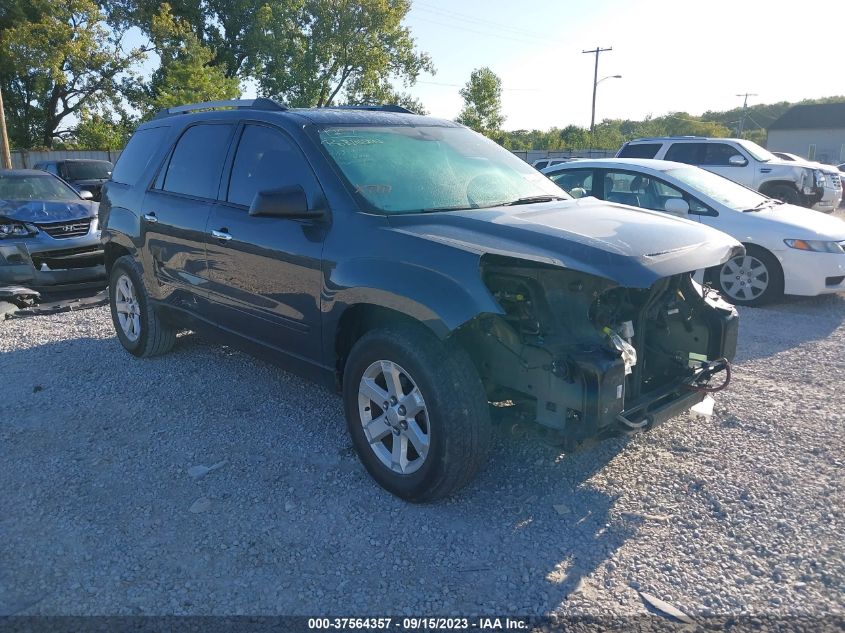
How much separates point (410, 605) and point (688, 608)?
3.57 feet

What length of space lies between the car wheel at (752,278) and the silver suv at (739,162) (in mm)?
6253

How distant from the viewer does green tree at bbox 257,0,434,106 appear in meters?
32.2

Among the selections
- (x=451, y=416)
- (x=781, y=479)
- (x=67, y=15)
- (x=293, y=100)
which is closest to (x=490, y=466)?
(x=451, y=416)

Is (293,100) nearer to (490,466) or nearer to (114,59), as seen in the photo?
(114,59)

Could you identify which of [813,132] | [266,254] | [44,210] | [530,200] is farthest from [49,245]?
[813,132]

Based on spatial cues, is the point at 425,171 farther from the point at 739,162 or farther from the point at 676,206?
the point at 739,162

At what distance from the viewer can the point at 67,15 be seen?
2597 centimetres

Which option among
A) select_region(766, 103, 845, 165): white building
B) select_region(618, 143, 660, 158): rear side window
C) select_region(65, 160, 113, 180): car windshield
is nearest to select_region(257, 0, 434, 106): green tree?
select_region(65, 160, 113, 180): car windshield

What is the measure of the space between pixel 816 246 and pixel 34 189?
9.89 meters

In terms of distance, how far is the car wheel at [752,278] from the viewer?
7.38 meters

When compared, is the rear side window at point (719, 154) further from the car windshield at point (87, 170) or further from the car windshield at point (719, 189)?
the car windshield at point (87, 170)

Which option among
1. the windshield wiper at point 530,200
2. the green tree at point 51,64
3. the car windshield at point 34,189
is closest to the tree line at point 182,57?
the green tree at point 51,64

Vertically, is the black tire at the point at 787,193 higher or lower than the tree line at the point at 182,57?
lower

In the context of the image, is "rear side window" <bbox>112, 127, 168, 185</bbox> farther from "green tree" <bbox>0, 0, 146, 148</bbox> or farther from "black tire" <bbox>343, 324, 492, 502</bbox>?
"green tree" <bbox>0, 0, 146, 148</bbox>
